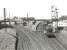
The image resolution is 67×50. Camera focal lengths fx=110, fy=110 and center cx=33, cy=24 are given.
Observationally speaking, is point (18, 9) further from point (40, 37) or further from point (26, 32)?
point (40, 37)

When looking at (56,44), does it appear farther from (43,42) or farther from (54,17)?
(54,17)

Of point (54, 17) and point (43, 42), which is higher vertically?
point (54, 17)

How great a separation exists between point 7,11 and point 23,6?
28 cm

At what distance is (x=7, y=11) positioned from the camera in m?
1.86

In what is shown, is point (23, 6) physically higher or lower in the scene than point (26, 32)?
higher

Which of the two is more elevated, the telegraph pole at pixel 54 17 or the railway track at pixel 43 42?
the telegraph pole at pixel 54 17

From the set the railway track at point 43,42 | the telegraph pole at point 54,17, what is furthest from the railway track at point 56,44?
the telegraph pole at point 54,17

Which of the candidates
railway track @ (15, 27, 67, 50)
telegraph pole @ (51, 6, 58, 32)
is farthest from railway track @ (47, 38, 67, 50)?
telegraph pole @ (51, 6, 58, 32)

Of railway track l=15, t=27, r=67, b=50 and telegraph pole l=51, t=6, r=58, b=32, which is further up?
telegraph pole l=51, t=6, r=58, b=32

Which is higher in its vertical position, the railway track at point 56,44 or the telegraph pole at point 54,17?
the telegraph pole at point 54,17

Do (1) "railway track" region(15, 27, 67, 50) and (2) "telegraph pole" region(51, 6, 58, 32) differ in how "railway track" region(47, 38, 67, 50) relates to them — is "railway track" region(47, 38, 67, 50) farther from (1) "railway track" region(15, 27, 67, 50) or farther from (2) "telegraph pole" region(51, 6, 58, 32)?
→ (2) "telegraph pole" region(51, 6, 58, 32)

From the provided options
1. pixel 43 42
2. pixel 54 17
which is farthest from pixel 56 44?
pixel 54 17

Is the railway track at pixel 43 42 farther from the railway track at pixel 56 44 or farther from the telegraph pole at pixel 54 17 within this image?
the telegraph pole at pixel 54 17

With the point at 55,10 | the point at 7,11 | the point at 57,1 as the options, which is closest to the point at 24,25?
the point at 7,11
